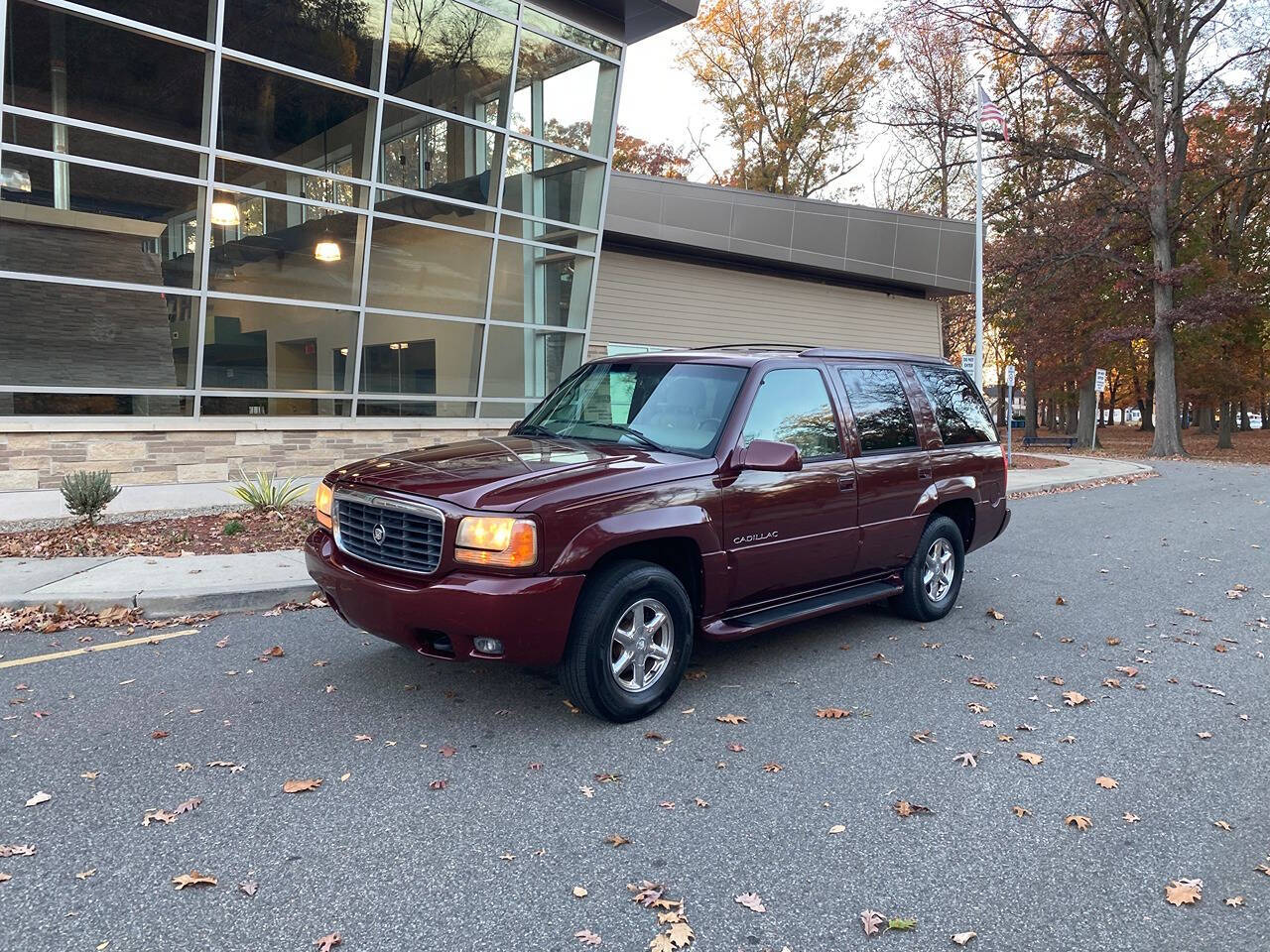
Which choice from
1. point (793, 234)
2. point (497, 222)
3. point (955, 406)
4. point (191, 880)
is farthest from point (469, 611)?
point (793, 234)

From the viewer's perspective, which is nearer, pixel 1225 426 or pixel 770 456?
pixel 770 456

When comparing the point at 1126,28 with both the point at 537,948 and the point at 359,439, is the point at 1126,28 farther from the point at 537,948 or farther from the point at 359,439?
the point at 537,948

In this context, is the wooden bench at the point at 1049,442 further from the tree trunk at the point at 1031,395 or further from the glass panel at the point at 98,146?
the glass panel at the point at 98,146

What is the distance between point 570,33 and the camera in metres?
15.1

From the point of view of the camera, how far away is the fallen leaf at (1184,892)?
2.87 meters

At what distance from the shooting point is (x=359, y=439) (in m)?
13.9

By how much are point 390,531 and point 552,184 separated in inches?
509

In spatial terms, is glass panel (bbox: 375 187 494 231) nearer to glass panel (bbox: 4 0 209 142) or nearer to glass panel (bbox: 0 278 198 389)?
glass panel (bbox: 4 0 209 142)

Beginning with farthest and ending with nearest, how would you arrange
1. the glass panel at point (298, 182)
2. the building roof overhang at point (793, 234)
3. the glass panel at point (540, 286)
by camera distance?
the building roof overhang at point (793, 234) < the glass panel at point (540, 286) < the glass panel at point (298, 182)

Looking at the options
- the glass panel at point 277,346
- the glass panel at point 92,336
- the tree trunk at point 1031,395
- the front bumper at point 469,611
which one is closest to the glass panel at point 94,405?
the glass panel at point 92,336

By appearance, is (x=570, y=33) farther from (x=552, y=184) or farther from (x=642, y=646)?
(x=642, y=646)

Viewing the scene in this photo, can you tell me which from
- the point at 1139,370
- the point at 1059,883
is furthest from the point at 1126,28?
the point at 1059,883

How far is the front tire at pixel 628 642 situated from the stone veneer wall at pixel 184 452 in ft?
32.6

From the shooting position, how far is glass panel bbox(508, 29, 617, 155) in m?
14.8
